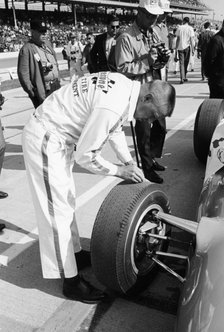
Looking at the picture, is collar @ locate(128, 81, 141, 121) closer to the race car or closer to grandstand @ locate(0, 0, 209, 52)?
the race car

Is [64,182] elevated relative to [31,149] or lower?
lower

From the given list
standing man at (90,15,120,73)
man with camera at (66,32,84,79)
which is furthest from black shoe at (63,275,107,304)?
man with camera at (66,32,84,79)

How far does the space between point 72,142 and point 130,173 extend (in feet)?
1.37

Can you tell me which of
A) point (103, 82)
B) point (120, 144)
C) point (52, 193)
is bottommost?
point (52, 193)

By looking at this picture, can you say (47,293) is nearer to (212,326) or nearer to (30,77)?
(212,326)

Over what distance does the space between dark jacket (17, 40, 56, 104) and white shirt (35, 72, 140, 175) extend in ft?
8.03

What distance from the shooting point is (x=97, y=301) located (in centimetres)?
258

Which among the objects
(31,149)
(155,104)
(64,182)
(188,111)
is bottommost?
(188,111)

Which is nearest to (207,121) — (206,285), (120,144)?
(120,144)

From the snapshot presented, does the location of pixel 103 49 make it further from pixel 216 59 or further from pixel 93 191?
pixel 93 191

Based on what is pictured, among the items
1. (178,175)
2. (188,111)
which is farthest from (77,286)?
(188,111)

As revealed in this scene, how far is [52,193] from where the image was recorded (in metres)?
2.42

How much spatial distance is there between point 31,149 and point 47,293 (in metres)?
1.03

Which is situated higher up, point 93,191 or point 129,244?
point 129,244
